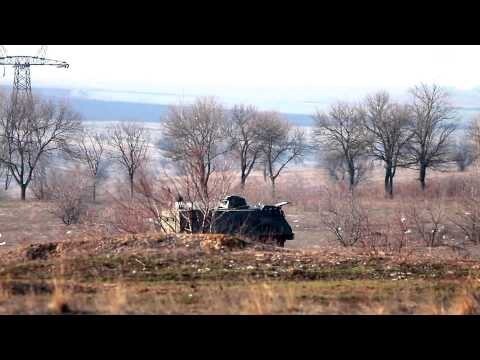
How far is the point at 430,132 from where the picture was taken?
77.6 m

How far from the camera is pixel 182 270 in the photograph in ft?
41.7

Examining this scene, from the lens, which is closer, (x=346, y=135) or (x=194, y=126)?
(x=194, y=126)

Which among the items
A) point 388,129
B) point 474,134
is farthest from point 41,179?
point 474,134

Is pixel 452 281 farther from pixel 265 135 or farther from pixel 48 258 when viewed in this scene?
pixel 265 135

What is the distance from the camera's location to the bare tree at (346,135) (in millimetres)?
78000

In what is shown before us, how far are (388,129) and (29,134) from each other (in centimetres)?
3496

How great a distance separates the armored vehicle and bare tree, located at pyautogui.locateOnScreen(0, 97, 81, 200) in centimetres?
4221

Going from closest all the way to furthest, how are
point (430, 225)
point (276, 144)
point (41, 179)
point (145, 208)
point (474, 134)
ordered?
point (145, 208)
point (430, 225)
point (41, 179)
point (474, 134)
point (276, 144)

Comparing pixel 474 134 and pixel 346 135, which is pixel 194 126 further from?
pixel 474 134

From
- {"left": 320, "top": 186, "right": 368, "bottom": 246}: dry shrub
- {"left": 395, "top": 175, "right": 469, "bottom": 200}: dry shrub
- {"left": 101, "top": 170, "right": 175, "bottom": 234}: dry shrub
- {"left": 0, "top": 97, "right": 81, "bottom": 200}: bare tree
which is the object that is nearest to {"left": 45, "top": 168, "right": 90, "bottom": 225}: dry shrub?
{"left": 320, "top": 186, "right": 368, "bottom": 246}: dry shrub

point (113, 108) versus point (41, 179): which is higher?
point (113, 108)

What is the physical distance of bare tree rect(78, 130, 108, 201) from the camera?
62.8m

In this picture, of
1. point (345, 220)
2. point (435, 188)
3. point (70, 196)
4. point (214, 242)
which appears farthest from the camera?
point (435, 188)
